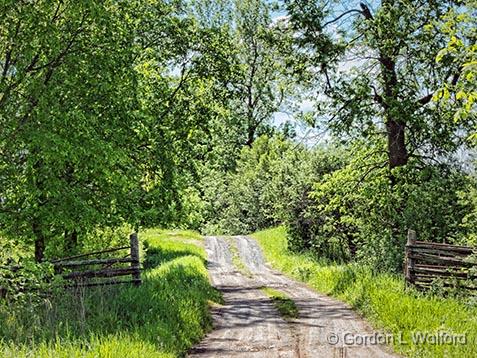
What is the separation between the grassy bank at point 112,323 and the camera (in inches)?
303

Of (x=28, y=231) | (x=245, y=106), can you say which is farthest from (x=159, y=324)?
(x=245, y=106)

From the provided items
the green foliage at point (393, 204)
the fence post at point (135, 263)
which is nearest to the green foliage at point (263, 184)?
the green foliage at point (393, 204)

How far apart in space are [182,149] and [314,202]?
832 cm

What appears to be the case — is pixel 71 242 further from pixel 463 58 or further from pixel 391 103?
pixel 463 58

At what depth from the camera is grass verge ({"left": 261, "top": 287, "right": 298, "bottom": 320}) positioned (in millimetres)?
13383

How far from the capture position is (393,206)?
1931cm

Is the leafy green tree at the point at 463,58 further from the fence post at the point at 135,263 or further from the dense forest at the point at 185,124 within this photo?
the fence post at the point at 135,263

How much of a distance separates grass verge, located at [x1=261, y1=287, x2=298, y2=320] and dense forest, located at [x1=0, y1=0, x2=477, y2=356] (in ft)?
11.5

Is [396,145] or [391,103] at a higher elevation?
[391,103]

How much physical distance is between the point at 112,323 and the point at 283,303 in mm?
6494

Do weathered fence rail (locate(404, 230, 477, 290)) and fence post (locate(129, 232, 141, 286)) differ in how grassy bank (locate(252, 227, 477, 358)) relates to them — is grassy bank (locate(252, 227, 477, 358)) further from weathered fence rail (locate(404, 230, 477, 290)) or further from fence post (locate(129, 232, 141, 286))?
fence post (locate(129, 232, 141, 286))

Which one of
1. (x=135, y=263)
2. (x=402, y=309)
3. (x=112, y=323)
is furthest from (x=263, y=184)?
(x=112, y=323)

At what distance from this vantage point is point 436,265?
1477cm

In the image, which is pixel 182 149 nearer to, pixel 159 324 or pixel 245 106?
pixel 159 324
